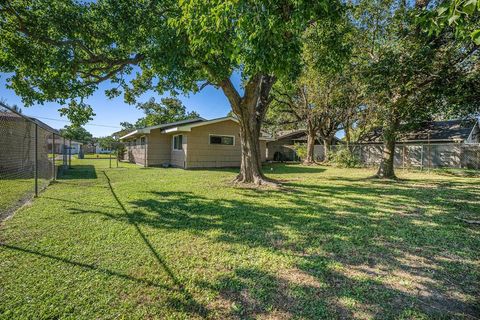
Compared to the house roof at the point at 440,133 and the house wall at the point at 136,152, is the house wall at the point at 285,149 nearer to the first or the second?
the house roof at the point at 440,133

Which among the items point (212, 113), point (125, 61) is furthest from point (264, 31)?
point (212, 113)

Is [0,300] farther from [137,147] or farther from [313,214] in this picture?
[137,147]

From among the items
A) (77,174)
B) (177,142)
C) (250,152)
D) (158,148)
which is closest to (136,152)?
(158,148)

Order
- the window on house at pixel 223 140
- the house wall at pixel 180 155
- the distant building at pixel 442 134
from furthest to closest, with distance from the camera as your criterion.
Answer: the distant building at pixel 442 134, the window on house at pixel 223 140, the house wall at pixel 180 155

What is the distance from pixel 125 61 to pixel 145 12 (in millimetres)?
1830

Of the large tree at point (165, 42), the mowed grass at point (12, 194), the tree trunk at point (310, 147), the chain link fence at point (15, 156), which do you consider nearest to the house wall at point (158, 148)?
the large tree at point (165, 42)

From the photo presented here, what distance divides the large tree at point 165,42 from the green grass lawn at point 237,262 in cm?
286

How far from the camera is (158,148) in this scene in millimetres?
17516

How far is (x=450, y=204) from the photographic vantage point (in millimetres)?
5801

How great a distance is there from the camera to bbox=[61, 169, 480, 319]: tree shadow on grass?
2143mm

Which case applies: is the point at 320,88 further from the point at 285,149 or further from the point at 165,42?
the point at 165,42

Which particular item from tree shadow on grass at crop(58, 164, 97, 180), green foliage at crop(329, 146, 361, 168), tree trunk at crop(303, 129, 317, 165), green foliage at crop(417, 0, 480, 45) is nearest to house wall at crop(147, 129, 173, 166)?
tree shadow on grass at crop(58, 164, 97, 180)

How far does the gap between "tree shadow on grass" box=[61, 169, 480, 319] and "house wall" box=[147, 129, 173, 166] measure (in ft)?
38.1

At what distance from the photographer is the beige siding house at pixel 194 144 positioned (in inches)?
591
